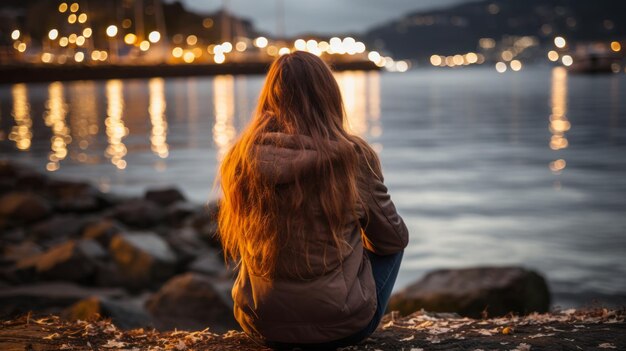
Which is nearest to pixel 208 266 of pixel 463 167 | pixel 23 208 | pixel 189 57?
pixel 23 208

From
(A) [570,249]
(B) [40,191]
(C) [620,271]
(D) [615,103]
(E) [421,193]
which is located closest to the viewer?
(C) [620,271]

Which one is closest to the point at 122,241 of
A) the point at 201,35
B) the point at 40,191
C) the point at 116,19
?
the point at 40,191

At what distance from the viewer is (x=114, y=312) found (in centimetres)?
856

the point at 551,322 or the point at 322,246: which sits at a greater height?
the point at 322,246

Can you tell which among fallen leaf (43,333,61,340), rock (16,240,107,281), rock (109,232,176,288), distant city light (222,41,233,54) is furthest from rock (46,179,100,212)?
distant city light (222,41,233,54)

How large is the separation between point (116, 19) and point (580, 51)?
10327 cm

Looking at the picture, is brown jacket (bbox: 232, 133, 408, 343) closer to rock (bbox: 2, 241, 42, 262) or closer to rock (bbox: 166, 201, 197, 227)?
rock (bbox: 2, 241, 42, 262)

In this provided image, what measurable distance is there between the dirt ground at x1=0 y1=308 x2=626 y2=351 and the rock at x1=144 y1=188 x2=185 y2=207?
1293 cm

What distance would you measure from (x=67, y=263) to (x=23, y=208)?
5870 mm

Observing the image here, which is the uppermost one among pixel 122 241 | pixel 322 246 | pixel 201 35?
pixel 201 35

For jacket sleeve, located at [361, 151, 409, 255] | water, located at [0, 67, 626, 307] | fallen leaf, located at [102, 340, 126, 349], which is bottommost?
water, located at [0, 67, 626, 307]

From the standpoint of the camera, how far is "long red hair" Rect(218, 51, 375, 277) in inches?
173

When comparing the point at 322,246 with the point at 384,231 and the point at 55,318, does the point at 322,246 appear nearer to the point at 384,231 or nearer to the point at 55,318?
the point at 384,231

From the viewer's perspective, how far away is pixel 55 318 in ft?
21.0
